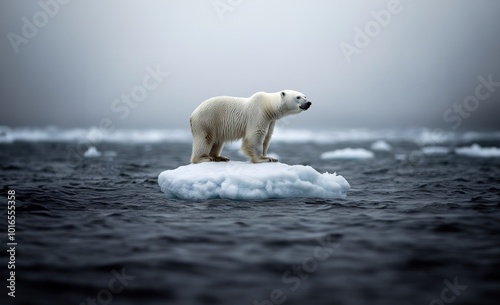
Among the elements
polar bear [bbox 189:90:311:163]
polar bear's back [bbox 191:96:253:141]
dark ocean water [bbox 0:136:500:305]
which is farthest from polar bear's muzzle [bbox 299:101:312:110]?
dark ocean water [bbox 0:136:500:305]

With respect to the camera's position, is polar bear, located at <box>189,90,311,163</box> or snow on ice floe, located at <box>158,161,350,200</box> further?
polar bear, located at <box>189,90,311,163</box>

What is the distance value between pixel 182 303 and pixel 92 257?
68.0 inches

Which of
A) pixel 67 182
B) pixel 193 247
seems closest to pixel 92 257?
pixel 193 247

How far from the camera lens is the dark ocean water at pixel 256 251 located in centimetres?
377

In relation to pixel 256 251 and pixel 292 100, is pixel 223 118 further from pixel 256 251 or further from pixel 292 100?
pixel 256 251

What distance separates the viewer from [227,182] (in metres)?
8.27

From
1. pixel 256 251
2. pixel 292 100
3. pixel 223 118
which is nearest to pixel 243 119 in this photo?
pixel 223 118

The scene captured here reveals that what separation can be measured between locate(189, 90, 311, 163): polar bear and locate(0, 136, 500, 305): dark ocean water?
1241 mm

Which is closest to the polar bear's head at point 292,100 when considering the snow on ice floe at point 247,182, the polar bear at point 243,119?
the polar bear at point 243,119

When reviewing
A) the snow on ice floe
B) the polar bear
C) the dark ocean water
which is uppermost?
the polar bear

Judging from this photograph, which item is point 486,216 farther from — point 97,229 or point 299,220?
point 97,229

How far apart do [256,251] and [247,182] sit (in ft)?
10.6

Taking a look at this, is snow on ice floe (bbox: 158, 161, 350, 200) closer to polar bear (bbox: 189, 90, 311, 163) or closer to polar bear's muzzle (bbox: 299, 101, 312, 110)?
polar bear (bbox: 189, 90, 311, 163)

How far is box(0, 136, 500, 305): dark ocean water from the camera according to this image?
Result: 3.77 metres
